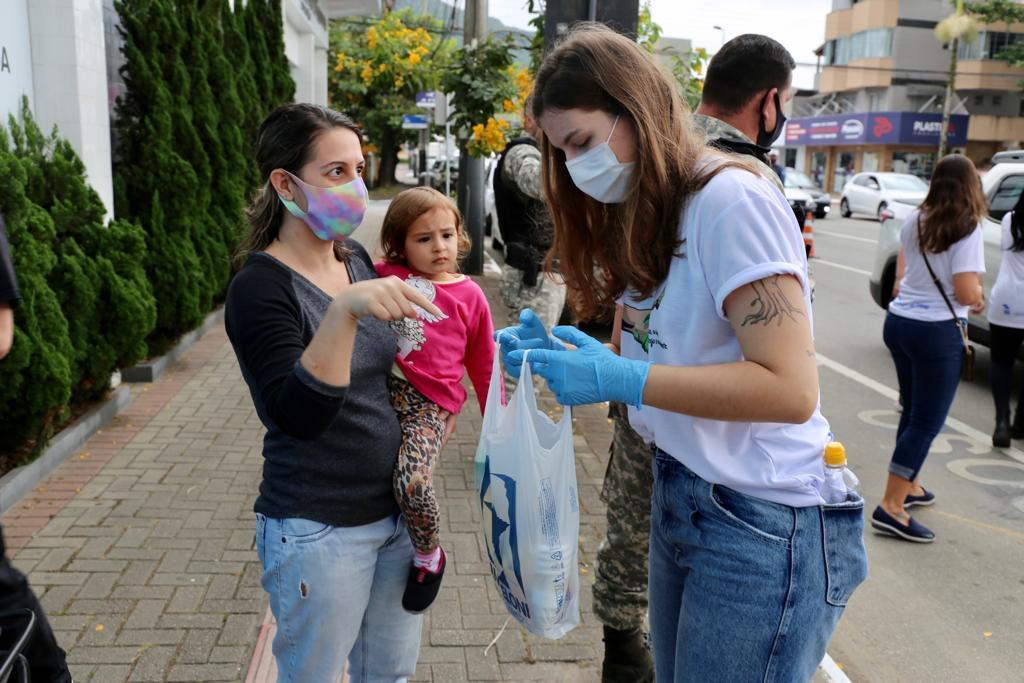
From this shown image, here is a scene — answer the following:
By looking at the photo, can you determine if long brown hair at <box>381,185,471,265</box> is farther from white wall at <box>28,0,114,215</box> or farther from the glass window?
the glass window

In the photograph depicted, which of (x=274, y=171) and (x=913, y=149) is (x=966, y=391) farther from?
(x=913, y=149)

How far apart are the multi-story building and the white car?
17.7m

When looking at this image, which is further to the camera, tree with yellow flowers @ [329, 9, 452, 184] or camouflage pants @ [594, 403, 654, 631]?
tree with yellow flowers @ [329, 9, 452, 184]

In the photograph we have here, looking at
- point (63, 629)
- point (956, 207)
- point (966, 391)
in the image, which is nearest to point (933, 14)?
point (966, 391)

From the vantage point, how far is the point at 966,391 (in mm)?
7906

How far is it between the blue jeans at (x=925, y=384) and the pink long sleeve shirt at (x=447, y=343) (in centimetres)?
296

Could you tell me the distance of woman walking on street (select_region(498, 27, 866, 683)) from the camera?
1.55 m

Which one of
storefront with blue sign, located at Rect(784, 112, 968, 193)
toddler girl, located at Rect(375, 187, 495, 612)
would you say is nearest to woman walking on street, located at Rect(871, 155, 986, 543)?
toddler girl, located at Rect(375, 187, 495, 612)

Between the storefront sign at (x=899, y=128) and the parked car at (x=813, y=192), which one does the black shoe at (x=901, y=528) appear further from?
the storefront sign at (x=899, y=128)

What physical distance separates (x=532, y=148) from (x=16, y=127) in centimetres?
303

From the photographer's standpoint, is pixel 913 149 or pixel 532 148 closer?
pixel 532 148

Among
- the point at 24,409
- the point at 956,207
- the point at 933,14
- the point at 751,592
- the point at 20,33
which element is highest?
the point at 933,14

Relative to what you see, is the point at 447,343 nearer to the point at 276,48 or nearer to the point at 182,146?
the point at 182,146

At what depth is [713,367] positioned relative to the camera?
1.57 m
